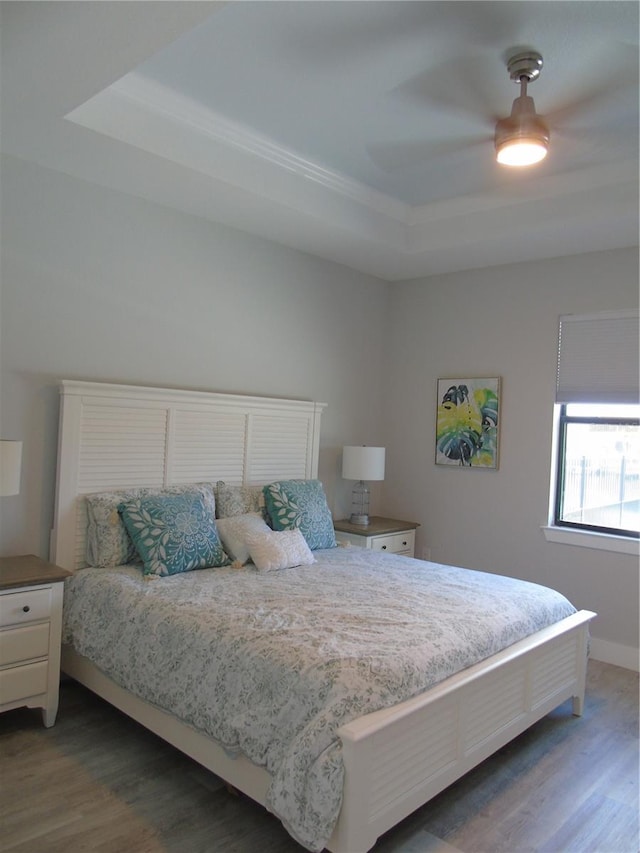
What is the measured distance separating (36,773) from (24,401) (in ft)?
5.35

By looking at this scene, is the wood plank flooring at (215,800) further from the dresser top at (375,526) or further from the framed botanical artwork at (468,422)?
the framed botanical artwork at (468,422)

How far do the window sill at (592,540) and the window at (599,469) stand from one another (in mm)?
87

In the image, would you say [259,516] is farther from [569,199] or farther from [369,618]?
[569,199]

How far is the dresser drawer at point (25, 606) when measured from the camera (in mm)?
2602

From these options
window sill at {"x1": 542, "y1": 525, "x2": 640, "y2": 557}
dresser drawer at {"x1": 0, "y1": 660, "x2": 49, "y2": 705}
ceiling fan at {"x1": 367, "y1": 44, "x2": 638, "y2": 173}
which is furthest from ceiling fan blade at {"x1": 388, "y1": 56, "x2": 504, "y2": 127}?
dresser drawer at {"x1": 0, "y1": 660, "x2": 49, "y2": 705}

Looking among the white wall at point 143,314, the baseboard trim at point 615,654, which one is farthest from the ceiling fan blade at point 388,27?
the baseboard trim at point 615,654

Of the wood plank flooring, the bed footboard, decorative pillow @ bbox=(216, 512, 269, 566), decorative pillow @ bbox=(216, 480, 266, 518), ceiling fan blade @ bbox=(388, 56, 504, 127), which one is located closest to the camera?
the bed footboard

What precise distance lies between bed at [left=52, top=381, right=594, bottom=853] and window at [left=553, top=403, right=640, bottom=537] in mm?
1154

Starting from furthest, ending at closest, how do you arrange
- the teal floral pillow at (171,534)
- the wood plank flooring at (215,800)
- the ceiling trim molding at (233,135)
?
the teal floral pillow at (171,534) → the ceiling trim molding at (233,135) → the wood plank flooring at (215,800)

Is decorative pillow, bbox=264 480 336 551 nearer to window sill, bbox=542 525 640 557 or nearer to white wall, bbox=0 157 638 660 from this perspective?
white wall, bbox=0 157 638 660

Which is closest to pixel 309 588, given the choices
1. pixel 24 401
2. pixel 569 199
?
pixel 24 401

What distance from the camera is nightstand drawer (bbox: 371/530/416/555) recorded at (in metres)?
4.31

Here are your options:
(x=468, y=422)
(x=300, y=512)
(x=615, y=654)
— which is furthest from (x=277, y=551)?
(x=615, y=654)

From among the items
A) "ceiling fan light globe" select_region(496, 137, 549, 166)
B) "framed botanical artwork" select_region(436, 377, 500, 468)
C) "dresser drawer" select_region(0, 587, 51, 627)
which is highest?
"ceiling fan light globe" select_region(496, 137, 549, 166)
